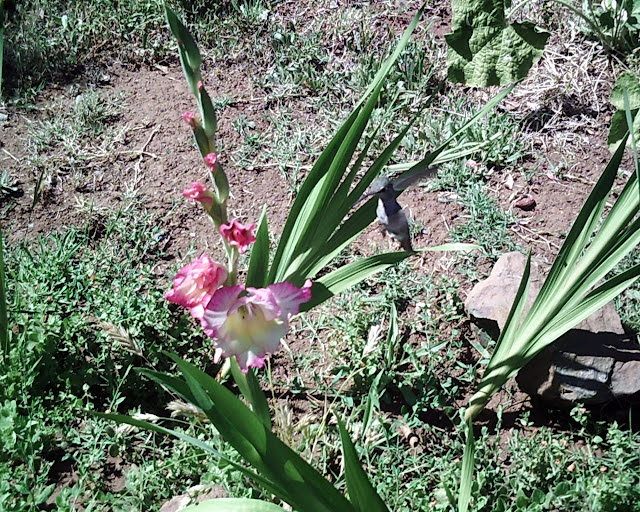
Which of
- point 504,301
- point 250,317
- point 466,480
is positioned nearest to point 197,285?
point 250,317

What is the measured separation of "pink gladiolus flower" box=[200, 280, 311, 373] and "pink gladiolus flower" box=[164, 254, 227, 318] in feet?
0.10

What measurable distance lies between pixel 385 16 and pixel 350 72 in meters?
0.44

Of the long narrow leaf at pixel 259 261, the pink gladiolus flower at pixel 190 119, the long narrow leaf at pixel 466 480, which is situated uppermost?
the pink gladiolus flower at pixel 190 119

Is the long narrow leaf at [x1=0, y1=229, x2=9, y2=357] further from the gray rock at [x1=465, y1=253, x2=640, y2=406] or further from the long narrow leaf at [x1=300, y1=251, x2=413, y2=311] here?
the gray rock at [x1=465, y1=253, x2=640, y2=406]

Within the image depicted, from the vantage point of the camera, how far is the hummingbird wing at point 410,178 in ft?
5.58

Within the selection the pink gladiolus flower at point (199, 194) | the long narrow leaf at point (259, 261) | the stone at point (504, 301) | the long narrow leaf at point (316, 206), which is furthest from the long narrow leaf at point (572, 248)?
the pink gladiolus flower at point (199, 194)

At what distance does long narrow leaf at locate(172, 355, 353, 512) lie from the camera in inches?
49.8

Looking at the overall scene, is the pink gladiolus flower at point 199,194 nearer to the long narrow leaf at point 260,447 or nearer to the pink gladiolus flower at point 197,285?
the pink gladiolus flower at point 197,285

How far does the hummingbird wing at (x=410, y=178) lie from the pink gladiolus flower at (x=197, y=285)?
0.52m

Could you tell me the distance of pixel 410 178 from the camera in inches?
67.2

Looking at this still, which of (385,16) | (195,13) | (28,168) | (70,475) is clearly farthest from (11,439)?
(385,16)

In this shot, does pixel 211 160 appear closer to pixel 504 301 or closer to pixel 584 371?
pixel 504 301

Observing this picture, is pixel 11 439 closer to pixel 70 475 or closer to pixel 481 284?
pixel 70 475

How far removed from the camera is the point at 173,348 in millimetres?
2195
